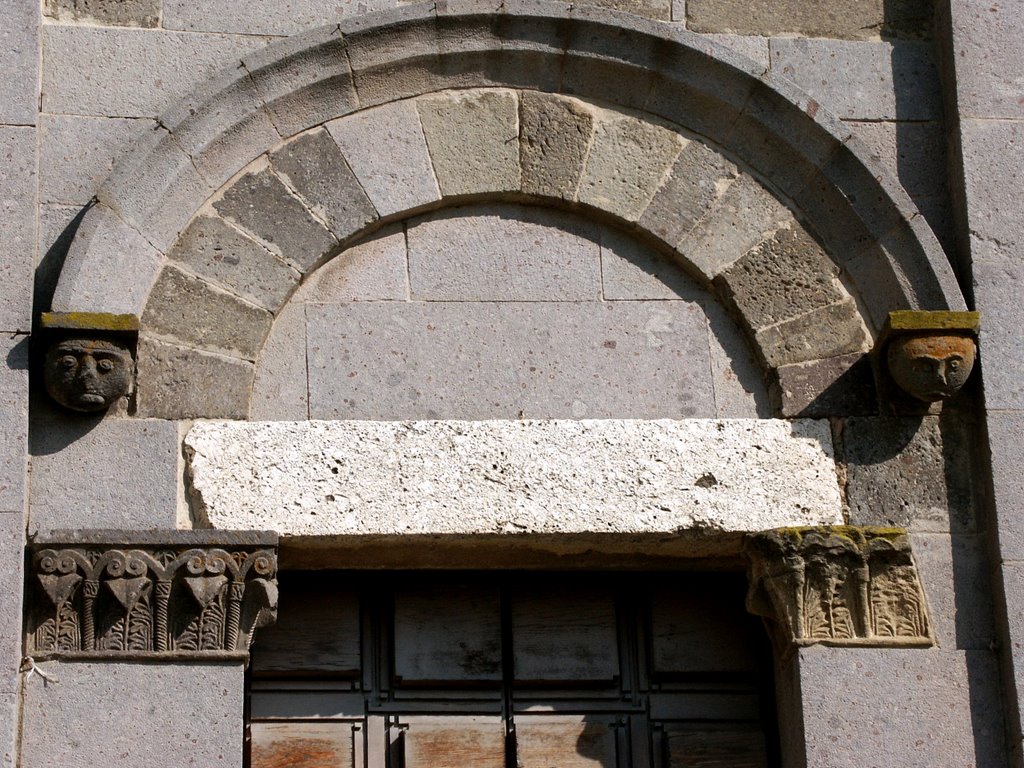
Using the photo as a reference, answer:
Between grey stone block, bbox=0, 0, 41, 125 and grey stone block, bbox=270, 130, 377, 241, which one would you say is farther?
grey stone block, bbox=270, 130, 377, 241

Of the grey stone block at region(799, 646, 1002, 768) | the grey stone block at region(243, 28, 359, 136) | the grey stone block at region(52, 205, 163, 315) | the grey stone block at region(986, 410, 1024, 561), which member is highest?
the grey stone block at region(243, 28, 359, 136)

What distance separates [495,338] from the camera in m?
6.43

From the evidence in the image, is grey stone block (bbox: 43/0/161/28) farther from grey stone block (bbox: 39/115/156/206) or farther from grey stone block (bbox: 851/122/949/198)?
grey stone block (bbox: 851/122/949/198)

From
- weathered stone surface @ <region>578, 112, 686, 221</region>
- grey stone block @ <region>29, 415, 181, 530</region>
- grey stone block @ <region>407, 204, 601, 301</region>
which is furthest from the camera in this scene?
weathered stone surface @ <region>578, 112, 686, 221</region>

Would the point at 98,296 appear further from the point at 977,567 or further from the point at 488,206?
the point at 977,567

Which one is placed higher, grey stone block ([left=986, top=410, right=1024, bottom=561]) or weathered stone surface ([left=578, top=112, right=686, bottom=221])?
weathered stone surface ([left=578, top=112, right=686, bottom=221])

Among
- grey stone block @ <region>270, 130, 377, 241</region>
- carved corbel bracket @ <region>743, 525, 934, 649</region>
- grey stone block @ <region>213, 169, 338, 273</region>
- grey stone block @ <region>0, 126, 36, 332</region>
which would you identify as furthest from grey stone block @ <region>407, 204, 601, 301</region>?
grey stone block @ <region>0, 126, 36, 332</region>

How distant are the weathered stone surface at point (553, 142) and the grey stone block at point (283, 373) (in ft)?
3.08

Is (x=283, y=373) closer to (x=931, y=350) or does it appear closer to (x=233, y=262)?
(x=233, y=262)

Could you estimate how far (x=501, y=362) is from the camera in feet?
21.0

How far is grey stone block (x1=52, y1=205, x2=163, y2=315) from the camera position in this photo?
6082mm

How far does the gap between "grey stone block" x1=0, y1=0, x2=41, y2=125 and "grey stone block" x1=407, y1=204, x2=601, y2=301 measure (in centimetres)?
134

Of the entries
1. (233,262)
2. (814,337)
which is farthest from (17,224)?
(814,337)

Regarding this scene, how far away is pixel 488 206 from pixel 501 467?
994 millimetres
